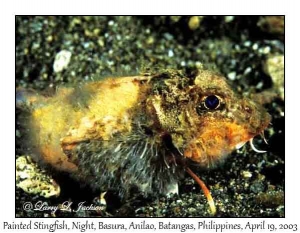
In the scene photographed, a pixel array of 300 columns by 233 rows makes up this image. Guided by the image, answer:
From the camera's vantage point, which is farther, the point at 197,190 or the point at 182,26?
the point at 182,26

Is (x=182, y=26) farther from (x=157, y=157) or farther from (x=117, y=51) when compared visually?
(x=157, y=157)

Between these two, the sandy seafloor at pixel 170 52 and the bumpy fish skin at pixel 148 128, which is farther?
the sandy seafloor at pixel 170 52

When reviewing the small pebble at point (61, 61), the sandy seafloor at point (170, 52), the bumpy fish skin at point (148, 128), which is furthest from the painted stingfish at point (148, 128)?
the small pebble at point (61, 61)

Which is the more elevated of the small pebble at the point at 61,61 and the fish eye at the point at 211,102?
the small pebble at the point at 61,61

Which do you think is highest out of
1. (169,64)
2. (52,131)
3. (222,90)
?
(169,64)

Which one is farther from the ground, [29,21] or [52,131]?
[29,21]

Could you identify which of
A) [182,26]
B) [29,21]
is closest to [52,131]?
[29,21]

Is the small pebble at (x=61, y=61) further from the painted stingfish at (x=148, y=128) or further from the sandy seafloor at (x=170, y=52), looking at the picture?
the painted stingfish at (x=148, y=128)

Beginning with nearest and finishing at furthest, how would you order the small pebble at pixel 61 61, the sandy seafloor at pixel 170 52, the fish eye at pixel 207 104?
the fish eye at pixel 207 104 → the sandy seafloor at pixel 170 52 → the small pebble at pixel 61 61

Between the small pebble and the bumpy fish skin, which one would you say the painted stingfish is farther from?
the small pebble

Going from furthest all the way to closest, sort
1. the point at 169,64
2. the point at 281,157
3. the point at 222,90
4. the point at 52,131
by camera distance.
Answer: the point at 169,64, the point at 281,157, the point at 52,131, the point at 222,90
